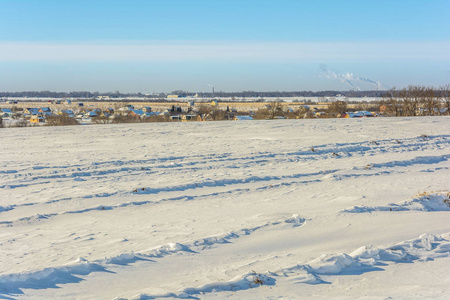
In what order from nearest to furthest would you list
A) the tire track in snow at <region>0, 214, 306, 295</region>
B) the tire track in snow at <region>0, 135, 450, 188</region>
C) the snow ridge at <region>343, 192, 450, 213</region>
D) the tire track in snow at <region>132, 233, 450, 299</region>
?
the tire track in snow at <region>132, 233, 450, 299</region> → the tire track in snow at <region>0, 214, 306, 295</region> → the snow ridge at <region>343, 192, 450, 213</region> → the tire track in snow at <region>0, 135, 450, 188</region>

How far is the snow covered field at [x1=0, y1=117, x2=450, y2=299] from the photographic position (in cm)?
497

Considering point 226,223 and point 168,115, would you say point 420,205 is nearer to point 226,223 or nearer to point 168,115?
point 226,223

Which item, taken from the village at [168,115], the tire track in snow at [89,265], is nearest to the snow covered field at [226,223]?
the tire track in snow at [89,265]

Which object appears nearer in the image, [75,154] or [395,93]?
[75,154]

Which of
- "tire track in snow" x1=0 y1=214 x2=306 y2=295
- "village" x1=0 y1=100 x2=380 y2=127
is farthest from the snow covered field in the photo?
"village" x1=0 y1=100 x2=380 y2=127

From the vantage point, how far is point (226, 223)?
24.0 feet

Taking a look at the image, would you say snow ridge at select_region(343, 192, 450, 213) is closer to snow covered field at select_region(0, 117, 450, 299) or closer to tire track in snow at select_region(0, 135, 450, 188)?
snow covered field at select_region(0, 117, 450, 299)

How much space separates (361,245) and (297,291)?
182 centimetres

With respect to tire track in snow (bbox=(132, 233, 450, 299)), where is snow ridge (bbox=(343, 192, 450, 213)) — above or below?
above

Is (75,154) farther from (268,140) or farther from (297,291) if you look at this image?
(297,291)

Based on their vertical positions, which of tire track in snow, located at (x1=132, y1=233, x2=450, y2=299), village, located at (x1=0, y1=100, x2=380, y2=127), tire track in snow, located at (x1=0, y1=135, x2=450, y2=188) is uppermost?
village, located at (x1=0, y1=100, x2=380, y2=127)

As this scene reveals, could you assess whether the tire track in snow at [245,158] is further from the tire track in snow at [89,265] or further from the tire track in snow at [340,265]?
the tire track in snow at [340,265]

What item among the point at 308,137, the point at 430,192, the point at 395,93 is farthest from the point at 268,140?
the point at 395,93

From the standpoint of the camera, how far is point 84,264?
541 centimetres
